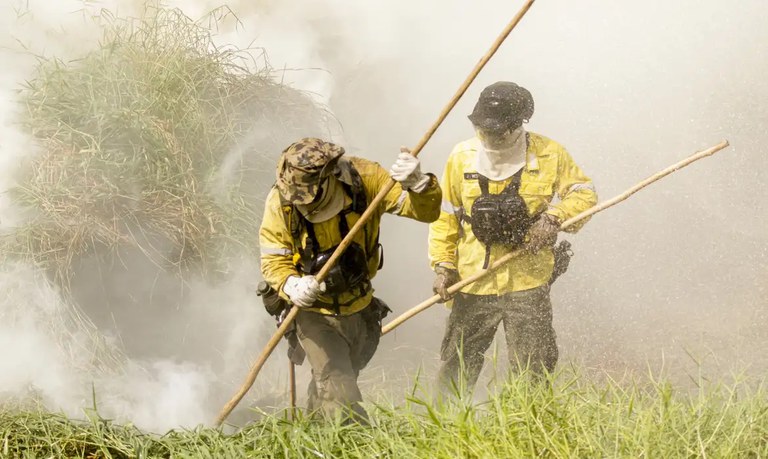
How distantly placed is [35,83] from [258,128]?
5.44 ft

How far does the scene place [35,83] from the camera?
741 centimetres

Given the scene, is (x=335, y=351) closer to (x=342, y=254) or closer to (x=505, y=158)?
(x=342, y=254)

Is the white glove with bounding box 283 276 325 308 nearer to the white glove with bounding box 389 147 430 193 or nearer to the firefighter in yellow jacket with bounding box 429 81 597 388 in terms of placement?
the white glove with bounding box 389 147 430 193

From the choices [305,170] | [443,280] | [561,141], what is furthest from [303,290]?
[561,141]

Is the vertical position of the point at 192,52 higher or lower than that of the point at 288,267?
higher

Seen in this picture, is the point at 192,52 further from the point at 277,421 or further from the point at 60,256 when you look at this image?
the point at 277,421

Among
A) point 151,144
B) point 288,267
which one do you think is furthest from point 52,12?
point 288,267

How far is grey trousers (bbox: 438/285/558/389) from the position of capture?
5824mm

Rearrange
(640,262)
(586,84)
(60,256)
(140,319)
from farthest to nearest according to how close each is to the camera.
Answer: (586,84) → (640,262) → (140,319) → (60,256)

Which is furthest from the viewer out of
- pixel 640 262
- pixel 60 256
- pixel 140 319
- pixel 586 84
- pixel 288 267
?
pixel 586 84

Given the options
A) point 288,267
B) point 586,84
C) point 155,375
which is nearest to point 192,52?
point 155,375

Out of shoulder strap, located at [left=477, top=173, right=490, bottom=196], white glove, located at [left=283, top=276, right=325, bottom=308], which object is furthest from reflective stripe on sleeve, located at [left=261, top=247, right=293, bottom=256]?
shoulder strap, located at [left=477, top=173, right=490, bottom=196]

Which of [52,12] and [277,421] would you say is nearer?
[277,421]

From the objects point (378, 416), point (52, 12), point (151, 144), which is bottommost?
point (378, 416)
